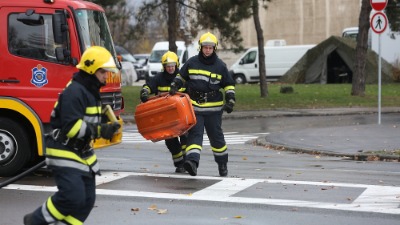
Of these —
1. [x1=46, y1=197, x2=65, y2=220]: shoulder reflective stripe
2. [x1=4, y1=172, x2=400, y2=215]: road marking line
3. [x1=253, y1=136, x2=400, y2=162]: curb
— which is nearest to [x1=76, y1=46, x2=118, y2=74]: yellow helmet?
[x1=46, y1=197, x2=65, y2=220]: shoulder reflective stripe

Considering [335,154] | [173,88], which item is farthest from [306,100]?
[173,88]

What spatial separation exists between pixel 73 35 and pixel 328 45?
32.8 metres

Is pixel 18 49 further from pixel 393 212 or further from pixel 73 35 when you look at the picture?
pixel 393 212

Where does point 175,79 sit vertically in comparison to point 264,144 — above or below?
above

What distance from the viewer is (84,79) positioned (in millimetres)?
7340

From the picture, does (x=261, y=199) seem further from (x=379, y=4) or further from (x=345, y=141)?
(x=379, y=4)

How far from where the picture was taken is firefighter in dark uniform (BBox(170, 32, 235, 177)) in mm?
12031

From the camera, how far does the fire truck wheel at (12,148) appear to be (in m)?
12.3

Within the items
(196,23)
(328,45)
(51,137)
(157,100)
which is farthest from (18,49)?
(328,45)

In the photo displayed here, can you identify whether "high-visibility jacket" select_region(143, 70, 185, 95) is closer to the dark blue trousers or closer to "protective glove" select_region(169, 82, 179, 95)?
"protective glove" select_region(169, 82, 179, 95)

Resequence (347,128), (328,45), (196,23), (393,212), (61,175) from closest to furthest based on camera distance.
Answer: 1. (61,175)
2. (393,212)
3. (347,128)
4. (196,23)
5. (328,45)

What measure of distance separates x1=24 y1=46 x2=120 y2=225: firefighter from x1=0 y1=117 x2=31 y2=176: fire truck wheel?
4.99 meters

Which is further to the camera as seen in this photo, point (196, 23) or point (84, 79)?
point (196, 23)

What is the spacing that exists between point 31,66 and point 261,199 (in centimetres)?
410
